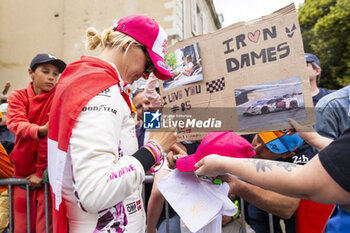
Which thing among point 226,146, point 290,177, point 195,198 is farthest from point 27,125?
point 290,177

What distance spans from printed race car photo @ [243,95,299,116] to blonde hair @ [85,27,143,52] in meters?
0.80

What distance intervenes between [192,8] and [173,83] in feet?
35.0

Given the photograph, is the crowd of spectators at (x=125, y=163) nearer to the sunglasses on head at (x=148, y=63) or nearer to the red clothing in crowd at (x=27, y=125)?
the sunglasses on head at (x=148, y=63)

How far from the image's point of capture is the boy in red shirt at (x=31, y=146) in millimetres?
2318

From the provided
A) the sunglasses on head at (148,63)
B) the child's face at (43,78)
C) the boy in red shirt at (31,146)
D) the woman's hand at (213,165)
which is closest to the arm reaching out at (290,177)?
the woman's hand at (213,165)

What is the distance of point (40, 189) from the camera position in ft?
7.97

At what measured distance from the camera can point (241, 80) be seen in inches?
68.7

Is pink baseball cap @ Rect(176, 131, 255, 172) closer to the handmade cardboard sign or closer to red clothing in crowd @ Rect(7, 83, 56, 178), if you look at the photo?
the handmade cardboard sign

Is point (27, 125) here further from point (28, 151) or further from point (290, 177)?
point (290, 177)

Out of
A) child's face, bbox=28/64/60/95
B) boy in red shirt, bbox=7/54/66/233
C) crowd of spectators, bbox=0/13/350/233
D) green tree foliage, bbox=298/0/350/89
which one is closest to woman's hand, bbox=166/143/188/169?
crowd of spectators, bbox=0/13/350/233

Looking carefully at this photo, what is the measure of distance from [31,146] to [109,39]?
1.44 metres

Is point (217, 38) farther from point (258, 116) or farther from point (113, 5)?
point (113, 5)

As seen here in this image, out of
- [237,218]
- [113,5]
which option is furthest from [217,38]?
[113,5]

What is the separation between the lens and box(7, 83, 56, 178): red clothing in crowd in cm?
229
